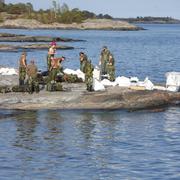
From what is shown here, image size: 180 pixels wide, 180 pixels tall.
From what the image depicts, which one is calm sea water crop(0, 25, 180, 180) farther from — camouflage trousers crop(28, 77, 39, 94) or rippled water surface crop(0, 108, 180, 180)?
camouflage trousers crop(28, 77, 39, 94)

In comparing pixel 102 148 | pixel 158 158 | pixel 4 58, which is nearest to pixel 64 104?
pixel 102 148

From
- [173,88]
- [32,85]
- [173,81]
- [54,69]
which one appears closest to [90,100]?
[32,85]

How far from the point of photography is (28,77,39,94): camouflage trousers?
106 ft

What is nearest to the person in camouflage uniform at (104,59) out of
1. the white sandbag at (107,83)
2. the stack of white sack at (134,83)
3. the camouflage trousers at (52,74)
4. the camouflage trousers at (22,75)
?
the stack of white sack at (134,83)

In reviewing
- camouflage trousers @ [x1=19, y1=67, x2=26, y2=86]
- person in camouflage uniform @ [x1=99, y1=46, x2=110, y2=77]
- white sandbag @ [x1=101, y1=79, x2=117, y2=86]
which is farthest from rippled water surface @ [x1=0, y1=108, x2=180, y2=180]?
person in camouflage uniform @ [x1=99, y1=46, x2=110, y2=77]

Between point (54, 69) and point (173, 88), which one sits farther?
point (173, 88)

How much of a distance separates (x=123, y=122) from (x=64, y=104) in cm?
385

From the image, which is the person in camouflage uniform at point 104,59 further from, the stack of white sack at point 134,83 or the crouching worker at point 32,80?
the crouching worker at point 32,80

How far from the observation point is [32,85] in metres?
32.2

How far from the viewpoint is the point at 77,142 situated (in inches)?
920

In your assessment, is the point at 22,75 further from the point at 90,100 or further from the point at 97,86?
the point at 90,100

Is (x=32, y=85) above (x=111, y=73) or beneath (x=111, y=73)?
beneath

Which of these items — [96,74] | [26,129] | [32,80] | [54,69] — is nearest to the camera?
[26,129]

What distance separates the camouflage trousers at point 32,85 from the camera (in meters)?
32.2
